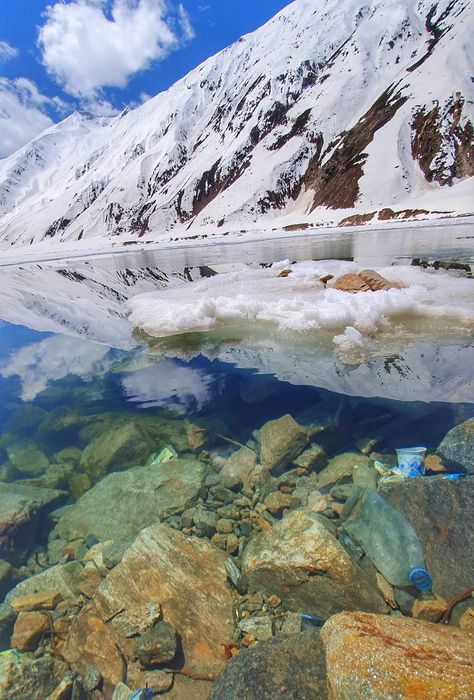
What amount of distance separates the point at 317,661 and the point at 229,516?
6.72 ft

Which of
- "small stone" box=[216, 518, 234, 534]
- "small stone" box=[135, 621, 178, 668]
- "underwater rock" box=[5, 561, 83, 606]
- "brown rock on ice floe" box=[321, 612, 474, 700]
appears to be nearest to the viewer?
"brown rock on ice floe" box=[321, 612, 474, 700]

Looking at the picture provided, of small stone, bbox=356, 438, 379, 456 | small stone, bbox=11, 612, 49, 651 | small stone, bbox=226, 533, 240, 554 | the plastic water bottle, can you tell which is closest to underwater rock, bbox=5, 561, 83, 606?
small stone, bbox=11, 612, 49, 651

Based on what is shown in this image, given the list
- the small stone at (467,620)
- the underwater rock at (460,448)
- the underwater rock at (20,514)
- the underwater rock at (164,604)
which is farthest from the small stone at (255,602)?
the underwater rock at (20,514)

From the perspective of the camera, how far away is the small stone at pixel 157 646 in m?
2.92

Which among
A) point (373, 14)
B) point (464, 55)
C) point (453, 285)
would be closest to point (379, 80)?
point (464, 55)

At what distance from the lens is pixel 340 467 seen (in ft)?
15.3

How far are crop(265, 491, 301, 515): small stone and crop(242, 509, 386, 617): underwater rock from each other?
34.9 inches

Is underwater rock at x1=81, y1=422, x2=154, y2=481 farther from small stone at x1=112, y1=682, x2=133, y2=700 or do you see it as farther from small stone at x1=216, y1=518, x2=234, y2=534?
small stone at x1=112, y1=682, x2=133, y2=700

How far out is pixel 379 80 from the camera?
126m

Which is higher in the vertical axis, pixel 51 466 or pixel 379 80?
pixel 379 80

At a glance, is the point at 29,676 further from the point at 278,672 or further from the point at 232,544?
the point at 278,672

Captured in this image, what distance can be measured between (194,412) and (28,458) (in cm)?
284

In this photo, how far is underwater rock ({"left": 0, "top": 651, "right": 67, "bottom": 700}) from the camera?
2889 millimetres

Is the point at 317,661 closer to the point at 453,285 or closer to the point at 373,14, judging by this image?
the point at 453,285
